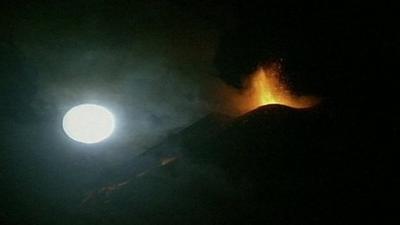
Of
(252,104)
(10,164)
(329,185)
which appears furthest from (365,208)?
(10,164)

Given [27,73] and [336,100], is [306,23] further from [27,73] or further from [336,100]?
[27,73]

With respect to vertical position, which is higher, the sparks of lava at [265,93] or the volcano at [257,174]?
the sparks of lava at [265,93]

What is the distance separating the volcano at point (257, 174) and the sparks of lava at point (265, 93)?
57 cm

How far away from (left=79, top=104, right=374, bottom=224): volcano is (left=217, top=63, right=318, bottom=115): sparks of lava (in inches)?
22.4

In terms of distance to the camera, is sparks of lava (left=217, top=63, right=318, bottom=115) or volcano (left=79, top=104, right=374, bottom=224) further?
sparks of lava (left=217, top=63, right=318, bottom=115)

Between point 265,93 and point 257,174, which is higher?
point 265,93

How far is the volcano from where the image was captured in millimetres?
4375

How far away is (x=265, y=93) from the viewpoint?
17.9ft

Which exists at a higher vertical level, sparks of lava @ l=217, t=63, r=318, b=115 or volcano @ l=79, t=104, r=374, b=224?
sparks of lava @ l=217, t=63, r=318, b=115

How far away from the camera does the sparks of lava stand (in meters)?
5.04

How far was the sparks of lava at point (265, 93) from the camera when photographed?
5.04 metres

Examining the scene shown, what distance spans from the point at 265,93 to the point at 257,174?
1.26 metres

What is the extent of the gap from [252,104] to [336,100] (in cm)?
147

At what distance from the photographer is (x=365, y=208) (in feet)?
14.9
